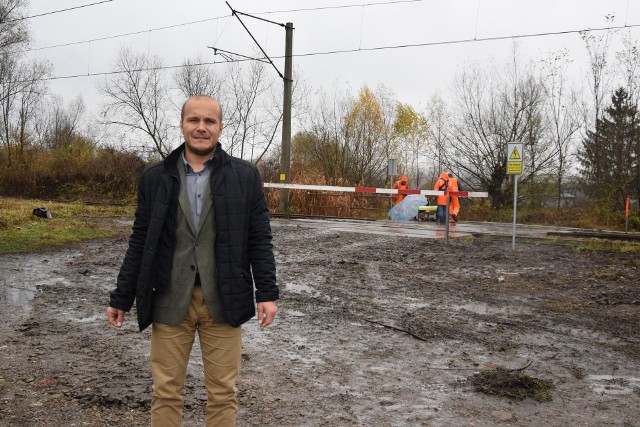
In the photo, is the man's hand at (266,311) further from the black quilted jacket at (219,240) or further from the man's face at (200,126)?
the man's face at (200,126)

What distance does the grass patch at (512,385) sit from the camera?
4281mm

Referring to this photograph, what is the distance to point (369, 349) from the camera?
5.41m

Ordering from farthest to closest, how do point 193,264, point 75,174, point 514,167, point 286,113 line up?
point 75,174
point 286,113
point 514,167
point 193,264

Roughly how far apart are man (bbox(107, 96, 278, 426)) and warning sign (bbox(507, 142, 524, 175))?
10654 millimetres

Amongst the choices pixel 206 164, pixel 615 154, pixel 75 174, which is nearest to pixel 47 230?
pixel 206 164

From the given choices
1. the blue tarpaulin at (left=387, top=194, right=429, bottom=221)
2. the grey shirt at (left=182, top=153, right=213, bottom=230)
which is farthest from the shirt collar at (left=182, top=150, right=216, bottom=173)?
the blue tarpaulin at (left=387, top=194, right=429, bottom=221)

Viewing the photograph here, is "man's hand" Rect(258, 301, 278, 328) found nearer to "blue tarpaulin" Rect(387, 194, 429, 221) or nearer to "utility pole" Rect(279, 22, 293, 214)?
"utility pole" Rect(279, 22, 293, 214)

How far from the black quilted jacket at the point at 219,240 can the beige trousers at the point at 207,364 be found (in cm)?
11

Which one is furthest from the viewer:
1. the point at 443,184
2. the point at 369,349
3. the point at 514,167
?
the point at 443,184

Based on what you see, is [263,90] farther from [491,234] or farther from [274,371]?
[274,371]

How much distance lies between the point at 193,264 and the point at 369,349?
284 centimetres

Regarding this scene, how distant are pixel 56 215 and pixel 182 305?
18.1 m

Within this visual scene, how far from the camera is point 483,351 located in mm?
5406

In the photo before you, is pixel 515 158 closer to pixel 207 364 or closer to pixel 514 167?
pixel 514 167
